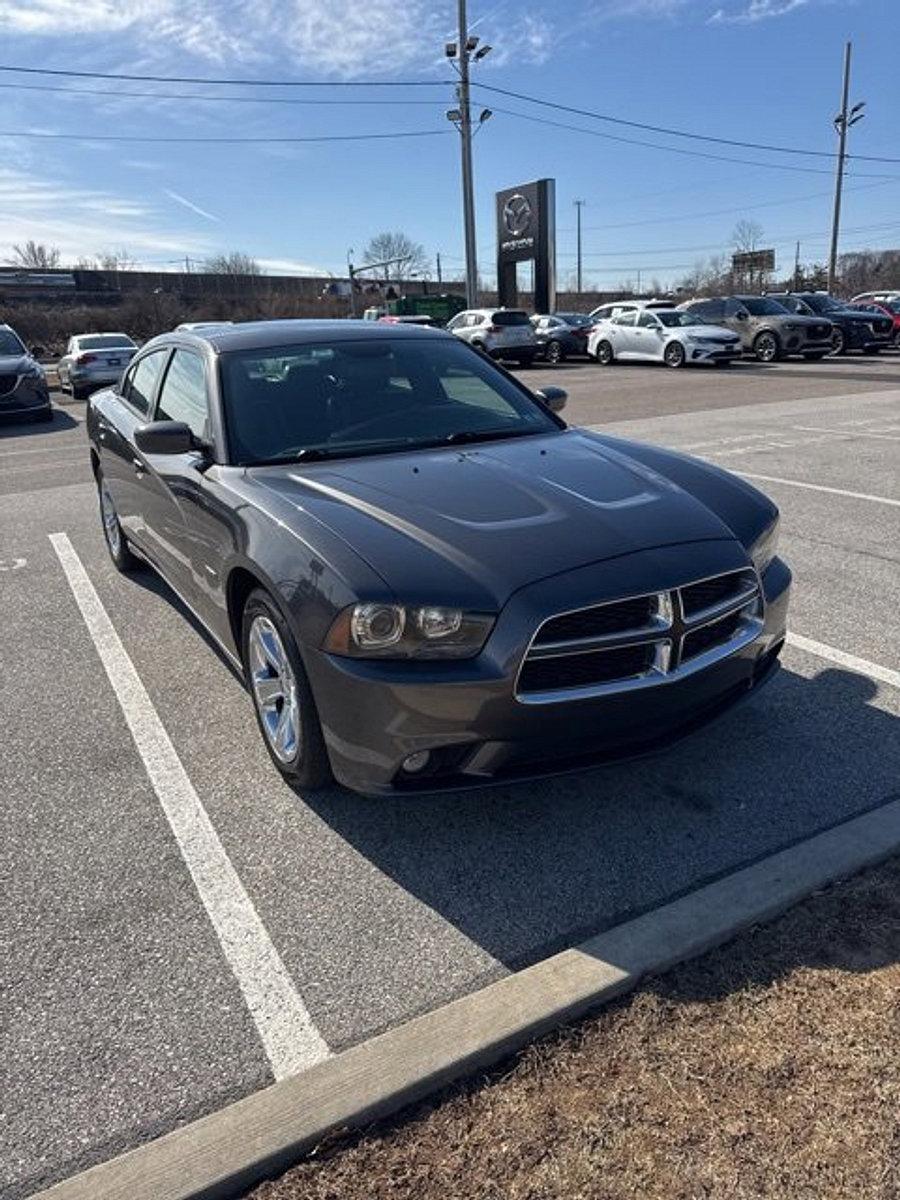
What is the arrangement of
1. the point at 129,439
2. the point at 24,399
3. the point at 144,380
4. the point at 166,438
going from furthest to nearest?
the point at 24,399, the point at 144,380, the point at 129,439, the point at 166,438

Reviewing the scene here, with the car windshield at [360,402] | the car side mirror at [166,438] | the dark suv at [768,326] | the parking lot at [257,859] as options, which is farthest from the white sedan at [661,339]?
the car side mirror at [166,438]

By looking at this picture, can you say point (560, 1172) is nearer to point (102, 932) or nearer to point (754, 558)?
point (102, 932)

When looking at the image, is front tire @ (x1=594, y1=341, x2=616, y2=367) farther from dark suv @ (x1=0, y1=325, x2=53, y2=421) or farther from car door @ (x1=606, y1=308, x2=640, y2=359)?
dark suv @ (x1=0, y1=325, x2=53, y2=421)

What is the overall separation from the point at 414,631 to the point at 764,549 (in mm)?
1450

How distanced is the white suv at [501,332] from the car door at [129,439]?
2036cm

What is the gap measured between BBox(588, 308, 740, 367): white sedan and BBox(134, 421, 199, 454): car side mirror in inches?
839

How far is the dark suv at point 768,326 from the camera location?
23781mm

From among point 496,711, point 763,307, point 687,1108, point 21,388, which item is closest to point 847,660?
point 496,711

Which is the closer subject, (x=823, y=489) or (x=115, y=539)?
(x=115, y=539)

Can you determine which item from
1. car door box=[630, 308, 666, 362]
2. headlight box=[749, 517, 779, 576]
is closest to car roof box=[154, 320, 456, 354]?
headlight box=[749, 517, 779, 576]

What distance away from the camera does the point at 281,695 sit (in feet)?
10.5

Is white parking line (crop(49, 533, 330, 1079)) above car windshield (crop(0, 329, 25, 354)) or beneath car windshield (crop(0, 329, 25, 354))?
beneath

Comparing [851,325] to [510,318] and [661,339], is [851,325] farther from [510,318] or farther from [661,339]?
[510,318]

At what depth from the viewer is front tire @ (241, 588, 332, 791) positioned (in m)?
2.92
